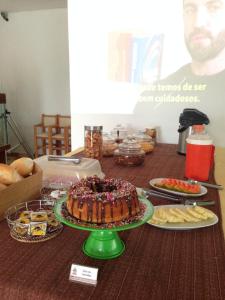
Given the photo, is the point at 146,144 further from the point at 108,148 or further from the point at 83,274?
the point at 83,274

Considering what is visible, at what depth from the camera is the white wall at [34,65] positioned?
3.74 metres

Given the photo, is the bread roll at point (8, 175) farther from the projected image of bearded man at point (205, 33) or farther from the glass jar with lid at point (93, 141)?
the projected image of bearded man at point (205, 33)

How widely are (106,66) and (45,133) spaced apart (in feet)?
6.24

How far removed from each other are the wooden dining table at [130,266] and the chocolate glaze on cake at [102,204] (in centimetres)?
10

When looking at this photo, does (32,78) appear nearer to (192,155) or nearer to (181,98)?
(181,98)

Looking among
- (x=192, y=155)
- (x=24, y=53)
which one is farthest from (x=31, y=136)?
(x=192, y=155)

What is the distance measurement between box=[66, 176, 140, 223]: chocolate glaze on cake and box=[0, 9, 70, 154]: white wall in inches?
137

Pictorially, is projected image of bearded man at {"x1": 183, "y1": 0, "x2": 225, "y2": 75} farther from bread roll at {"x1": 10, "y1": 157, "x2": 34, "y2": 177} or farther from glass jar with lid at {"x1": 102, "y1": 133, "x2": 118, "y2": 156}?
bread roll at {"x1": 10, "y1": 157, "x2": 34, "y2": 177}

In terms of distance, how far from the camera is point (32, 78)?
13.1 feet

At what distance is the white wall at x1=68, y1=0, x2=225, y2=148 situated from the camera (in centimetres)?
196

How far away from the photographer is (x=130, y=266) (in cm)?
53

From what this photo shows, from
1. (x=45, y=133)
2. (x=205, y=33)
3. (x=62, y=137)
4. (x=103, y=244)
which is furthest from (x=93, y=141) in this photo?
(x=45, y=133)

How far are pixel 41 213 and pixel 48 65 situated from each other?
3.54 metres

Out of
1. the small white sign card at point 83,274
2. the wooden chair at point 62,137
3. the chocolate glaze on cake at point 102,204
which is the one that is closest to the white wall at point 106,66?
the wooden chair at point 62,137
